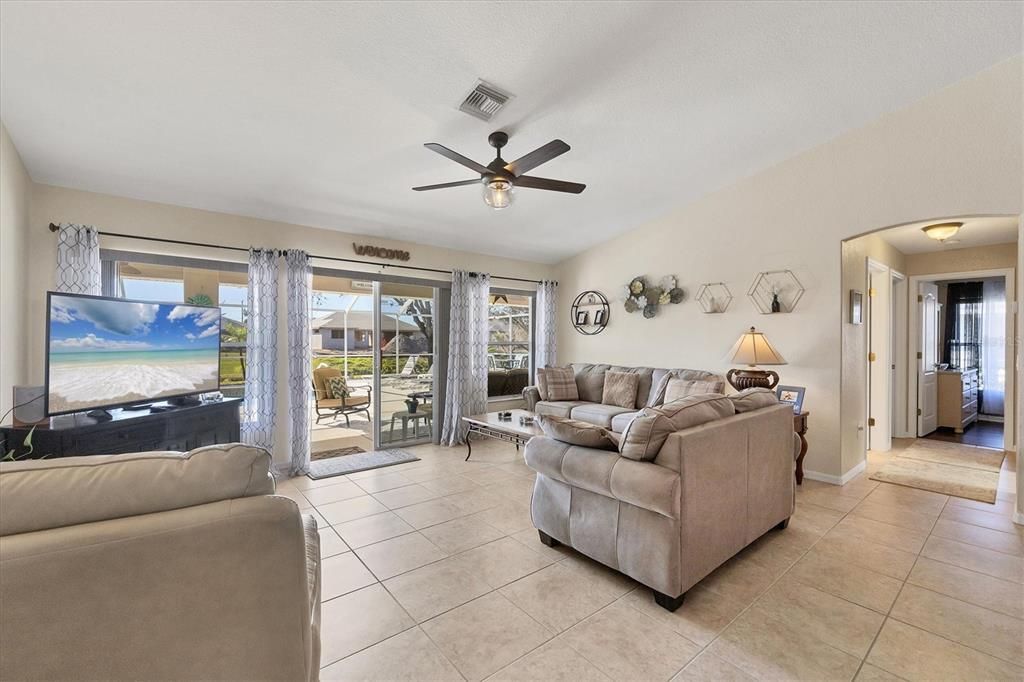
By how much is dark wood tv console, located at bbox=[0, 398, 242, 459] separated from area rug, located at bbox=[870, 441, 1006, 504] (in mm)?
5843

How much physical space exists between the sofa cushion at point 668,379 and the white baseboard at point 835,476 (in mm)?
1078

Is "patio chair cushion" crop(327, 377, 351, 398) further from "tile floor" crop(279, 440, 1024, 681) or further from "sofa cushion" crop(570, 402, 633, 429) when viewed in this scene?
"sofa cushion" crop(570, 402, 633, 429)

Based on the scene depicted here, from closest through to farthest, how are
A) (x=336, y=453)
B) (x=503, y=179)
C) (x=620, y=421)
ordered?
1. (x=503, y=179)
2. (x=620, y=421)
3. (x=336, y=453)

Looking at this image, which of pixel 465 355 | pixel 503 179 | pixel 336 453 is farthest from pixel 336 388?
pixel 503 179

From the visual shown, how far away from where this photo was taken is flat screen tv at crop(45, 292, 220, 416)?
272cm

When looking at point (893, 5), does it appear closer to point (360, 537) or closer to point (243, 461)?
point (243, 461)

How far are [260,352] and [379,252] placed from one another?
1.65 meters

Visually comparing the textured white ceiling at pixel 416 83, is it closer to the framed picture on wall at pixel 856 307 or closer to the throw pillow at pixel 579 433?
the framed picture on wall at pixel 856 307

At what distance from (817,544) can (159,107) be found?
16.1 feet

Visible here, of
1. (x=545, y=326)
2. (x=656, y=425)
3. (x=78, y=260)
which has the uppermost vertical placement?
(x=78, y=260)

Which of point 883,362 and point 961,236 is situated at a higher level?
point 961,236

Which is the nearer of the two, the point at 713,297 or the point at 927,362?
the point at 713,297

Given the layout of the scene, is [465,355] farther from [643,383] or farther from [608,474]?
[608,474]

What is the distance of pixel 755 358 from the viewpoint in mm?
4027
